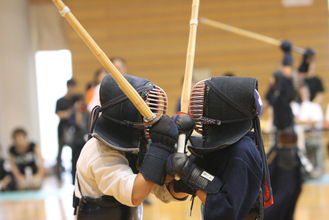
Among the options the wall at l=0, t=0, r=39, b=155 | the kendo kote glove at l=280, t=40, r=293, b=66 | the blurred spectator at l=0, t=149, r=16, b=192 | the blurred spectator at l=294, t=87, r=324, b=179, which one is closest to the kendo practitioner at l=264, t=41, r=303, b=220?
the kendo kote glove at l=280, t=40, r=293, b=66

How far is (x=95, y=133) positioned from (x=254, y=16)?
7652 mm

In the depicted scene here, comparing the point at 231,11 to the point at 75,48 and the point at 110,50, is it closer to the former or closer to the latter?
the point at 110,50

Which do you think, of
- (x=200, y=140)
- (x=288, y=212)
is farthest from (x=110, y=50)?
(x=200, y=140)

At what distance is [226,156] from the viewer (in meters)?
1.67

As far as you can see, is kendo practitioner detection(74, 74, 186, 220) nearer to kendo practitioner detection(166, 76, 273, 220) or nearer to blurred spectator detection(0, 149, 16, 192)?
kendo practitioner detection(166, 76, 273, 220)

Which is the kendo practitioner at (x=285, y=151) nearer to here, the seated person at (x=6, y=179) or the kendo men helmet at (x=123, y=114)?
the kendo men helmet at (x=123, y=114)

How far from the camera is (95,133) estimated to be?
1.70m

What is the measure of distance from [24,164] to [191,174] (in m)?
5.66

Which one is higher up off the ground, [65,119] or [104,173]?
[104,173]

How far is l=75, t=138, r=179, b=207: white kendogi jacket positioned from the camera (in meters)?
1.64

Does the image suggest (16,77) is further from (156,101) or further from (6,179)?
(156,101)

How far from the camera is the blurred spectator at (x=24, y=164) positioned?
21.9ft

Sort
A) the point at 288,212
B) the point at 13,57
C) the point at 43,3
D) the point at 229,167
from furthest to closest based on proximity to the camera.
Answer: the point at 43,3 < the point at 13,57 < the point at 288,212 < the point at 229,167

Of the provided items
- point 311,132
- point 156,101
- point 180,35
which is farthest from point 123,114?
point 180,35
